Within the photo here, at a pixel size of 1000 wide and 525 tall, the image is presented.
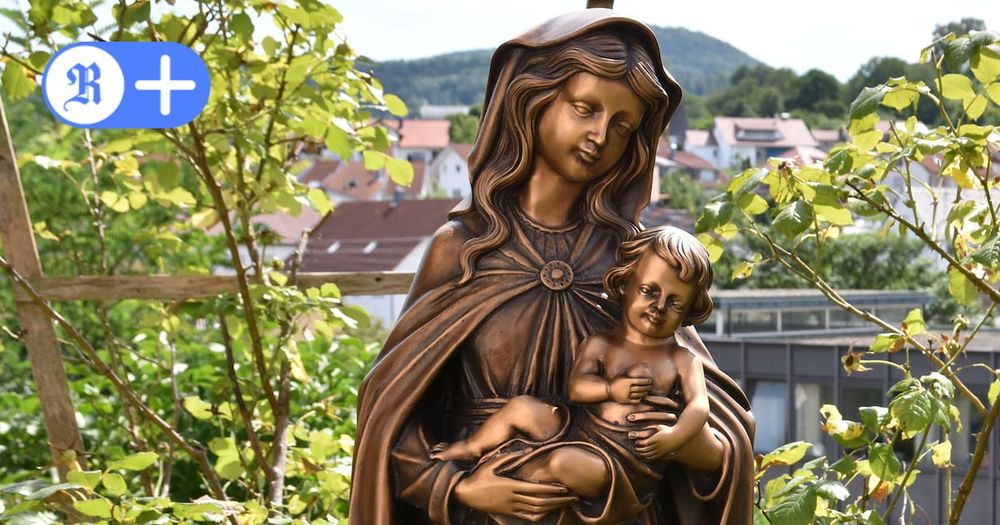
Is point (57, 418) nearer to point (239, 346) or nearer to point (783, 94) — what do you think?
point (239, 346)

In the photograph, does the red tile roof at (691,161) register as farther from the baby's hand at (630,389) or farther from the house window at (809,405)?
the baby's hand at (630,389)

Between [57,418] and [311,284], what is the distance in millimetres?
993

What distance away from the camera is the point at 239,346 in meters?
6.23

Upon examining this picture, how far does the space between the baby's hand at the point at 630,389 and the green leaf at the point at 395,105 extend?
7.29 ft

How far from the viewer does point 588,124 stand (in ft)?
8.45

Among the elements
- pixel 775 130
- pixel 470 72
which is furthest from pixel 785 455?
pixel 470 72

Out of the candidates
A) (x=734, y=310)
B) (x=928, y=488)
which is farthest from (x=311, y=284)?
(x=734, y=310)

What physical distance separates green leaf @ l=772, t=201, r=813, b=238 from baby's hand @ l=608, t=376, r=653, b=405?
1.24 meters

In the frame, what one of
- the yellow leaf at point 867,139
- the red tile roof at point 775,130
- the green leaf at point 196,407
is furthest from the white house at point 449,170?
the yellow leaf at point 867,139

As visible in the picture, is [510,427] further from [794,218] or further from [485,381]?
[794,218]

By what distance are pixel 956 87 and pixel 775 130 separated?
3025 inches

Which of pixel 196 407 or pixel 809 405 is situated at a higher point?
pixel 196 407

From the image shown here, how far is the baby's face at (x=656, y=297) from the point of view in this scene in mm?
2408

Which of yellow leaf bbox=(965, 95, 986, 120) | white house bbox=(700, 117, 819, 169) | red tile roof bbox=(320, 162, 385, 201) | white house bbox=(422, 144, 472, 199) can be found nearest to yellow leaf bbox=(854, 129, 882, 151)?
yellow leaf bbox=(965, 95, 986, 120)
